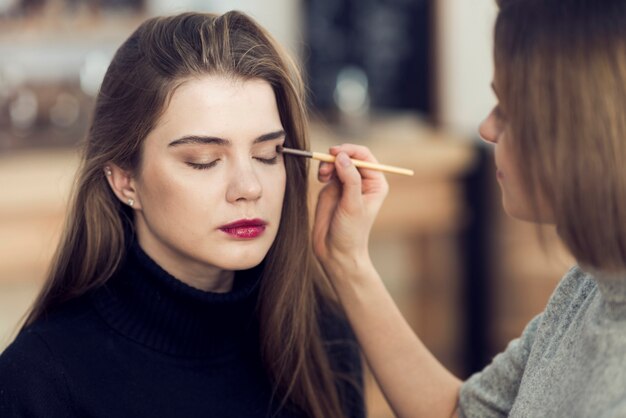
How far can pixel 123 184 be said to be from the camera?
1.39 m

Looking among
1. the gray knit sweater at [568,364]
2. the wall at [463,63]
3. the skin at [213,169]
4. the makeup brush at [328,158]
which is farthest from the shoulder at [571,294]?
the wall at [463,63]

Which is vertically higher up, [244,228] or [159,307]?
[244,228]

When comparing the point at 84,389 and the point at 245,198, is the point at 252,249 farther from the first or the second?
the point at 84,389

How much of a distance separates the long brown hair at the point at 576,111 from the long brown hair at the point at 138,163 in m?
0.45

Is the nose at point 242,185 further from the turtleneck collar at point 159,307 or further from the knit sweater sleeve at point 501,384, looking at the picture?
the knit sweater sleeve at point 501,384

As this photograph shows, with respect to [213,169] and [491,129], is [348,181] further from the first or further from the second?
[491,129]

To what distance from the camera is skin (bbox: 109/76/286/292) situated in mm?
1292

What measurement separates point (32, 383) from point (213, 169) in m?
0.37

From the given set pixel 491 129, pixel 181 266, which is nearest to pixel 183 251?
pixel 181 266

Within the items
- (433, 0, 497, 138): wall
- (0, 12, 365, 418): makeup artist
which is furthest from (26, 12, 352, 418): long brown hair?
(433, 0, 497, 138): wall

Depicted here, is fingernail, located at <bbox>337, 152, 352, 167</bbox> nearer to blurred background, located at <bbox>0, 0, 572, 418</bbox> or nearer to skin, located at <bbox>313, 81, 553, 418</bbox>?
skin, located at <bbox>313, 81, 553, 418</bbox>

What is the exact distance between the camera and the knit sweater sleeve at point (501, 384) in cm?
130

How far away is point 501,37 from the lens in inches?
41.2

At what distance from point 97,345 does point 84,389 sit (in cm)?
7
